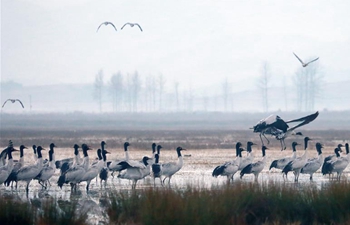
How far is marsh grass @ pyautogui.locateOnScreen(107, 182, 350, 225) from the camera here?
49.0ft

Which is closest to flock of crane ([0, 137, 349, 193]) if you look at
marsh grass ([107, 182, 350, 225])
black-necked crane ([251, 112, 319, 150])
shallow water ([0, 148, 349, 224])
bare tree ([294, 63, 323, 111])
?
shallow water ([0, 148, 349, 224])

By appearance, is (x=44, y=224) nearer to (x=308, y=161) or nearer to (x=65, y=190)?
(x=65, y=190)

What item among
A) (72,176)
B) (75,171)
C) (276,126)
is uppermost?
(276,126)

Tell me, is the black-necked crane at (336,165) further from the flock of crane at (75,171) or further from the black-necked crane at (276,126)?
the flock of crane at (75,171)

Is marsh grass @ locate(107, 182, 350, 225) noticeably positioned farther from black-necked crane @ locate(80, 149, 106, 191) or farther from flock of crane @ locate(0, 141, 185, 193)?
black-necked crane @ locate(80, 149, 106, 191)

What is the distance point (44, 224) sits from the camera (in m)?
14.7

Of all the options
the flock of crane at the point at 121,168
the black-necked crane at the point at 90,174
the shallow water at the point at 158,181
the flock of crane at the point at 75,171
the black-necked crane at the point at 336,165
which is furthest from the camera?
the black-necked crane at the point at 336,165

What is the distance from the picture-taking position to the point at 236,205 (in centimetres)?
1589

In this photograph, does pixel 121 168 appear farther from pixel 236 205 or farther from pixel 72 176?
pixel 236 205

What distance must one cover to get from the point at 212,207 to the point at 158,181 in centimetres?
1197

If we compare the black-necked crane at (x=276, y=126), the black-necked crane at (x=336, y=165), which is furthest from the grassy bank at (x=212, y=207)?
the black-necked crane at (x=336, y=165)

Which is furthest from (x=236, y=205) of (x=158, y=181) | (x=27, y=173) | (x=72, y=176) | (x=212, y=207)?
(x=158, y=181)

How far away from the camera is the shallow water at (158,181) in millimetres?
18312

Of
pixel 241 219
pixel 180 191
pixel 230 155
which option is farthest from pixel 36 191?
pixel 230 155
